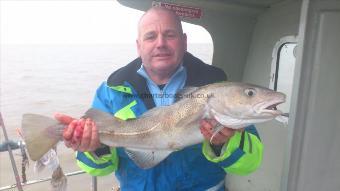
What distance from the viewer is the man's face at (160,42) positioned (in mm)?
3166

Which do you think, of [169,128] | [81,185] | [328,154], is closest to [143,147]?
[169,128]

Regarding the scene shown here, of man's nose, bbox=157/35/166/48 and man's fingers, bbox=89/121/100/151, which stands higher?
man's nose, bbox=157/35/166/48

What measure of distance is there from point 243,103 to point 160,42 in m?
0.91

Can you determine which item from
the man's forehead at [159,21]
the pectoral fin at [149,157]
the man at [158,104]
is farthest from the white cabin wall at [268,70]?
the pectoral fin at [149,157]

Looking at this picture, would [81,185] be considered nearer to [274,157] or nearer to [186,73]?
[274,157]

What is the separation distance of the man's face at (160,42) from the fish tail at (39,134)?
34.6 inches

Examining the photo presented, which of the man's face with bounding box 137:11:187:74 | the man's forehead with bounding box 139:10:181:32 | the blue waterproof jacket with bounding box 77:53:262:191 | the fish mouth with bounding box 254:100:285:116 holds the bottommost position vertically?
the blue waterproof jacket with bounding box 77:53:262:191

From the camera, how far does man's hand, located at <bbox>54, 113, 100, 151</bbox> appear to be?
2.84 metres

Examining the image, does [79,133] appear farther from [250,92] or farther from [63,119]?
[250,92]

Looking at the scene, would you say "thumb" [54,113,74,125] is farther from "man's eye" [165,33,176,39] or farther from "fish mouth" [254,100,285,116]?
"fish mouth" [254,100,285,116]

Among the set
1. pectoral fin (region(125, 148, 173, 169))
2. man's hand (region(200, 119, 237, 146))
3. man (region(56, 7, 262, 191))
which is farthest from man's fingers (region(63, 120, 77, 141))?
man's hand (region(200, 119, 237, 146))

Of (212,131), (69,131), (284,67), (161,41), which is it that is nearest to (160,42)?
(161,41)

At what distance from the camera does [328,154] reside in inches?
115

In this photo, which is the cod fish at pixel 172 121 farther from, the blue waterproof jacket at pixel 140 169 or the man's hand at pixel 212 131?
Result: the blue waterproof jacket at pixel 140 169
